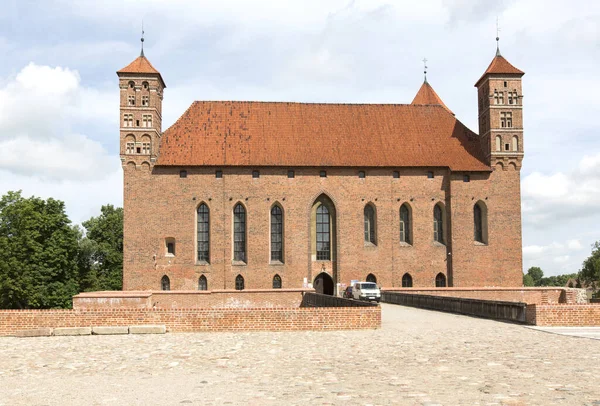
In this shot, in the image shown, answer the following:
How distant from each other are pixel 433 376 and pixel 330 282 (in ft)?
106

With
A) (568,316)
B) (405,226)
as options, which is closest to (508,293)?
(405,226)

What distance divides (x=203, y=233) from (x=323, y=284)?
864 centimetres

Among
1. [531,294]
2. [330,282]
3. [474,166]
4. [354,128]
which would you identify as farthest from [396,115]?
[531,294]

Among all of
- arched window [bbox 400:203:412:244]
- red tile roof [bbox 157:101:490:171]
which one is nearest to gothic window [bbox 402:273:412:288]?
arched window [bbox 400:203:412:244]

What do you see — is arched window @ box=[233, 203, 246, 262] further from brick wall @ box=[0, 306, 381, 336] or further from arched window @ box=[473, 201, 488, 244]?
brick wall @ box=[0, 306, 381, 336]

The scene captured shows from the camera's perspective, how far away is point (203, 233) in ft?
132

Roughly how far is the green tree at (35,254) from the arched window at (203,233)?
1242 centimetres

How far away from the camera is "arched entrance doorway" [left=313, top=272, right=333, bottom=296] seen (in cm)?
4097

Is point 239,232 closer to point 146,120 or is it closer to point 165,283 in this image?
point 165,283

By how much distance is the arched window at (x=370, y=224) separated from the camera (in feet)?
136

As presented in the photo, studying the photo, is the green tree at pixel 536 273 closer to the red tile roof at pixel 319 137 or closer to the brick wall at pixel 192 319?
the red tile roof at pixel 319 137

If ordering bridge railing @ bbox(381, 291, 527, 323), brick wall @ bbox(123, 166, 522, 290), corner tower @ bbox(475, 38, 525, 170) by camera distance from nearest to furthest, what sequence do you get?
bridge railing @ bbox(381, 291, 527, 323) → brick wall @ bbox(123, 166, 522, 290) → corner tower @ bbox(475, 38, 525, 170)

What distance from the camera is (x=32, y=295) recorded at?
4391 centimetres

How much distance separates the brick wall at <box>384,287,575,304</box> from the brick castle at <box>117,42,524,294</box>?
458 centimetres
